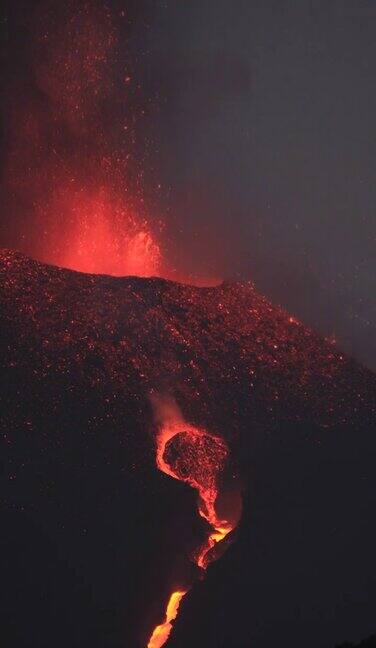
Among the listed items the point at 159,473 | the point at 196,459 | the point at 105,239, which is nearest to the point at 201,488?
the point at 196,459

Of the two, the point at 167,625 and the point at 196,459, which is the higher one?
the point at 196,459

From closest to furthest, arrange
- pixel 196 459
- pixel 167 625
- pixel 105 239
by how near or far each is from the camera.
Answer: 1. pixel 167 625
2. pixel 105 239
3. pixel 196 459

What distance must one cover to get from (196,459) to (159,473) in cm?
32

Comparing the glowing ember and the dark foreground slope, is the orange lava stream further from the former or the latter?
the glowing ember

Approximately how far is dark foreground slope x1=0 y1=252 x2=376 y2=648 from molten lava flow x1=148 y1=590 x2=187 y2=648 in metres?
0.06

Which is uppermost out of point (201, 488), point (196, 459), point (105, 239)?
point (105, 239)

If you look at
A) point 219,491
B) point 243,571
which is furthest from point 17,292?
point 243,571

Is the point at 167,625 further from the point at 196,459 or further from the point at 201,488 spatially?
the point at 196,459

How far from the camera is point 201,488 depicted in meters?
4.05

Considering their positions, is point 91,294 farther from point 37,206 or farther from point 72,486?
point 72,486

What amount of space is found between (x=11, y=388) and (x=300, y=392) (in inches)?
88.0

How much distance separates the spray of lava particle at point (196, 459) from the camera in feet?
13.0

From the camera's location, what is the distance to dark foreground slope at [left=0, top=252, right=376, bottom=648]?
3.59 m

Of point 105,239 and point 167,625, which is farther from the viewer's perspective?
point 105,239
